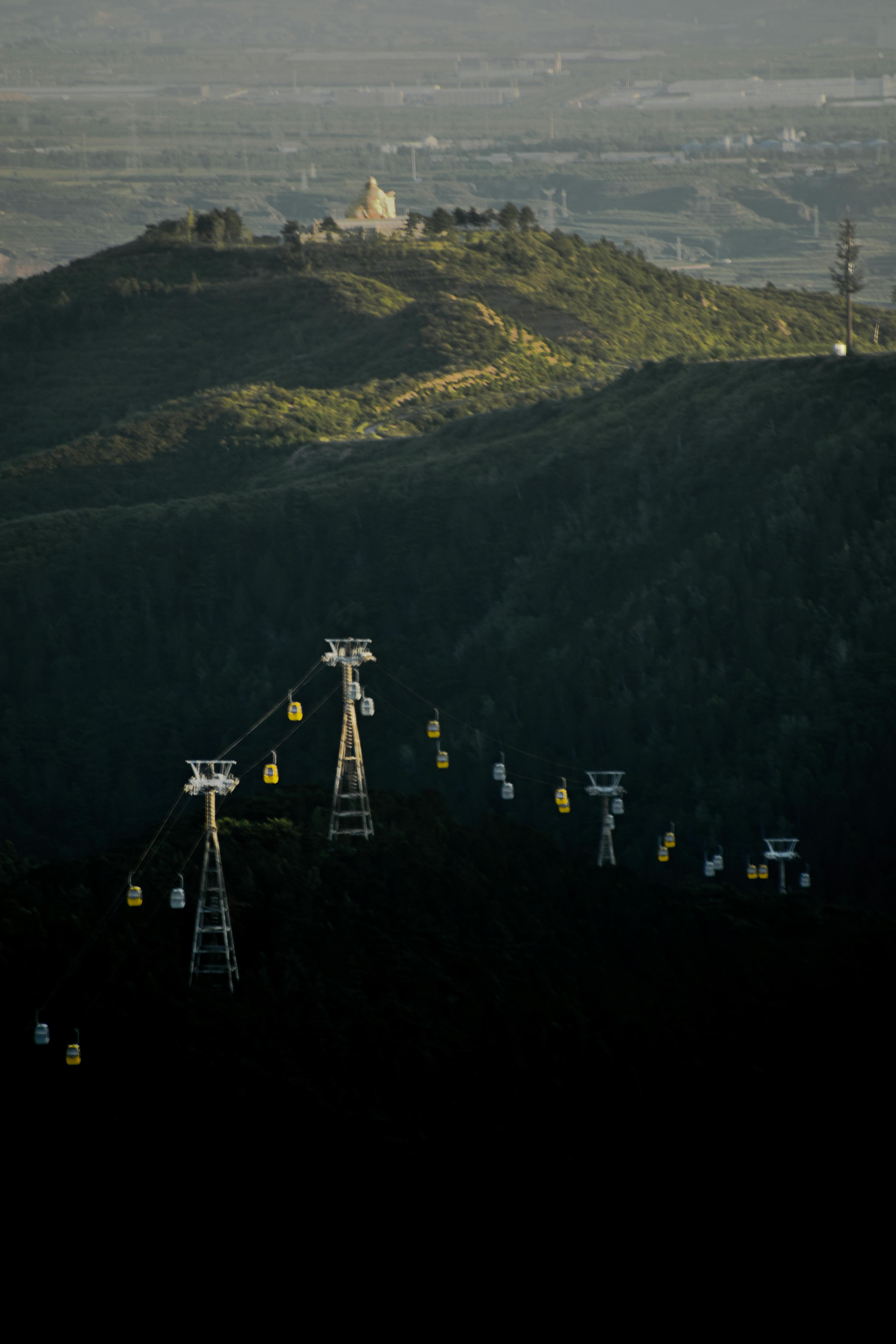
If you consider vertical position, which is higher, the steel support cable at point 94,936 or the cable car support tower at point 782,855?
the cable car support tower at point 782,855

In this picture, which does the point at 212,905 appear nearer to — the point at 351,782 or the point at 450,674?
the point at 351,782

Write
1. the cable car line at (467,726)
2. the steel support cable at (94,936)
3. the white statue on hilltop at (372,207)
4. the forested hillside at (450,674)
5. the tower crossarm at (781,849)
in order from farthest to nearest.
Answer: the white statue on hilltop at (372,207), the cable car line at (467,726), the tower crossarm at (781,849), the forested hillside at (450,674), the steel support cable at (94,936)

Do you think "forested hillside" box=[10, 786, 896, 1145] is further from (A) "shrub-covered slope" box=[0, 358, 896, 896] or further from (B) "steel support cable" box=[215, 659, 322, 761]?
(B) "steel support cable" box=[215, 659, 322, 761]

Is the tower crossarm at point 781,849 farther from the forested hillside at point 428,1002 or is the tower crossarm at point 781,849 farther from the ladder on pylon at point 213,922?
the ladder on pylon at point 213,922

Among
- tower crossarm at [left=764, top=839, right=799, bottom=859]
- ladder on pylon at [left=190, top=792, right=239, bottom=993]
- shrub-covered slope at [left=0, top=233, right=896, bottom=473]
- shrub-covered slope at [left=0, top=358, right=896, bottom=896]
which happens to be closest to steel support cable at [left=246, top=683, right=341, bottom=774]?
shrub-covered slope at [left=0, top=358, right=896, bottom=896]

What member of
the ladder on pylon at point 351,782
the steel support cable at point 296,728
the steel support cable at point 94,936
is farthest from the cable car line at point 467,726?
the steel support cable at point 94,936

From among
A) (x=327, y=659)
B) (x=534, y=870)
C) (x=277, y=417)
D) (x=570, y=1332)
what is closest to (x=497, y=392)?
(x=277, y=417)

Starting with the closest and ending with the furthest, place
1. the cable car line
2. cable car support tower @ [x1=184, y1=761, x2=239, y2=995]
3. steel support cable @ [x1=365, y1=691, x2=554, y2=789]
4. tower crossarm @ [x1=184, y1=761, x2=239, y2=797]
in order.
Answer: tower crossarm @ [x1=184, y1=761, x2=239, y2=797] < cable car support tower @ [x1=184, y1=761, x2=239, y2=995] < steel support cable @ [x1=365, y1=691, x2=554, y2=789] < the cable car line
